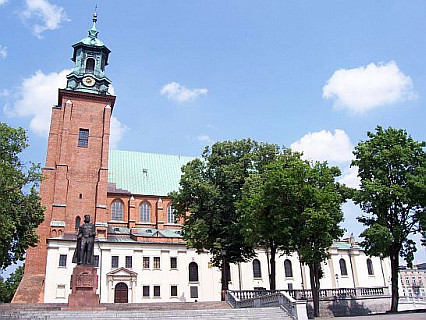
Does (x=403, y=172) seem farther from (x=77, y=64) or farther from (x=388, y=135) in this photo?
(x=77, y=64)

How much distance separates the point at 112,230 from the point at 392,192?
101 ft

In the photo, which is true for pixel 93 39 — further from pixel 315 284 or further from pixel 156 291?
pixel 315 284

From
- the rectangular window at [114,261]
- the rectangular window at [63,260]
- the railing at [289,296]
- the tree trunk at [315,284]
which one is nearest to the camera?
the railing at [289,296]

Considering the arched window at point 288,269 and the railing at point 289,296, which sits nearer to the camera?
the railing at point 289,296

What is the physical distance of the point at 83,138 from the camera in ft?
156

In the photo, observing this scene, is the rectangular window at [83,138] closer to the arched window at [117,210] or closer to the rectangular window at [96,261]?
the arched window at [117,210]

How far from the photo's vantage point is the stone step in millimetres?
18312

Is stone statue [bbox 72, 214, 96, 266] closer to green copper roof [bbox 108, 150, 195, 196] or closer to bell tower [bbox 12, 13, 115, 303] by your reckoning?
bell tower [bbox 12, 13, 115, 303]

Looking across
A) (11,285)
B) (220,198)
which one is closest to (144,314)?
(220,198)

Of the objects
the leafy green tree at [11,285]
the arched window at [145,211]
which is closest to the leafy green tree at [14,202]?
the arched window at [145,211]

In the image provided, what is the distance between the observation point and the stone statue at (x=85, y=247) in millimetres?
21422

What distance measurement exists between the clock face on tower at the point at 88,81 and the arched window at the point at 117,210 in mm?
14243

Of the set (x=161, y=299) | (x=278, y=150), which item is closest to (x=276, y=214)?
(x=278, y=150)

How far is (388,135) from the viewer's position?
91.9 feet
